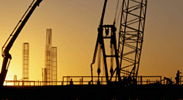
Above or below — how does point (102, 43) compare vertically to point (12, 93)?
above

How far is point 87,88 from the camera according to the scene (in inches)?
2566

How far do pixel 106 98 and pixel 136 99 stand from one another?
5286mm

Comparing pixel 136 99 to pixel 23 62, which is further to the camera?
pixel 23 62

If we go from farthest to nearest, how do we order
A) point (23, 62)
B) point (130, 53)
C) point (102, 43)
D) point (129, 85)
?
point (23, 62)
point (130, 53)
point (129, 85)
point (102, 43)

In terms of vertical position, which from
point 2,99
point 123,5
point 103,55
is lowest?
point 2,99

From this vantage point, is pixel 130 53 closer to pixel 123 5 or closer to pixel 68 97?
pixel 123 5

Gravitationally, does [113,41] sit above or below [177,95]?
above

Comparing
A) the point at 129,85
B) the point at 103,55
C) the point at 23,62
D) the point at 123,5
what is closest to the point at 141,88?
the point at 129,85

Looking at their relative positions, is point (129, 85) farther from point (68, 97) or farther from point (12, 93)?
point (12, 93)

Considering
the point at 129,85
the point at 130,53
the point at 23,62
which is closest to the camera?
the point at 129,85

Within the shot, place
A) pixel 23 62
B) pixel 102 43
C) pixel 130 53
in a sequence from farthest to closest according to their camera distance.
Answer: pixel 23 62, pixel 130 53, pixel 102 43

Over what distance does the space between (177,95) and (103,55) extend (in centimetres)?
1267

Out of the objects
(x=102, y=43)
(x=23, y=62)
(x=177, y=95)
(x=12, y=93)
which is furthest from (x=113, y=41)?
(x=23, y=62)

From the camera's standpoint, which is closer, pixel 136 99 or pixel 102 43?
pixel 102 43
